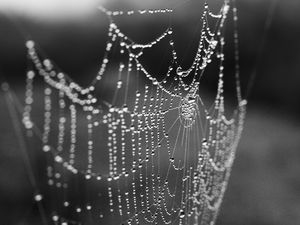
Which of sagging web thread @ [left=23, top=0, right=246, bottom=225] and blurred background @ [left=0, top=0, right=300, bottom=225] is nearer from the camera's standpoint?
sagging web thread @ [left=23, top=0, right=246, bottom=225]

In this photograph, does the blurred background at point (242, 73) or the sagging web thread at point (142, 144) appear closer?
the sagging web thread at point (142, 144)

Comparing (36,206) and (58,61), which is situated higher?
(58,61)

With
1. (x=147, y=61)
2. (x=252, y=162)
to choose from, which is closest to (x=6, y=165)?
(x=147, y=61)

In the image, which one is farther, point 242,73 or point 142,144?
point 242,73

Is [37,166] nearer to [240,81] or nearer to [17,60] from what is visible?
[17,60]
